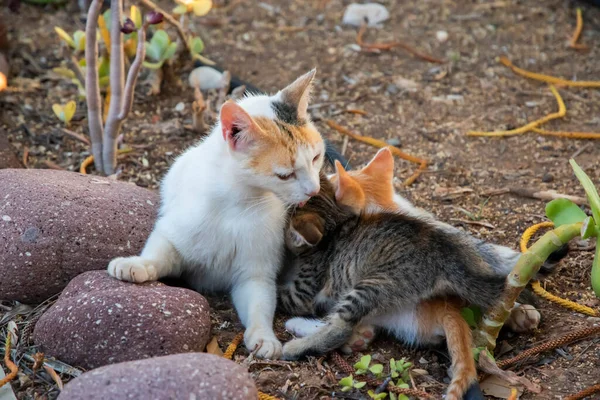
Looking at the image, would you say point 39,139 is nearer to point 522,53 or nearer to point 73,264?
point 73,264

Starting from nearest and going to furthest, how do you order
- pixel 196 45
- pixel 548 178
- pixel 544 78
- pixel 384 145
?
pixel 548 178 → pixel 384 145 → pixel 196 45 → pixel 544 78

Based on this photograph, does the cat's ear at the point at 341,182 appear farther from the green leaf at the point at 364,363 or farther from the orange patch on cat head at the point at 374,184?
the green leaf at the point at 364,363

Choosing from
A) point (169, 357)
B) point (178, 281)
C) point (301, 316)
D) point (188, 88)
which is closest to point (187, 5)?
point (188, 88)

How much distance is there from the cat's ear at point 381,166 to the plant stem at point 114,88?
1.42 meters

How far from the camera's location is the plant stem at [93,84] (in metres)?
3.74

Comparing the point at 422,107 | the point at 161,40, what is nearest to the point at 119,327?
the point at 161,40

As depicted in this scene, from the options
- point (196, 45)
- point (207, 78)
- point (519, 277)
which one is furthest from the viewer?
point (207, 78)

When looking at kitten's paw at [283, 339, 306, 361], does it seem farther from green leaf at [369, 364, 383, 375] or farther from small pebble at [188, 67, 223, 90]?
small pebble at [188, 67, 223, 90]

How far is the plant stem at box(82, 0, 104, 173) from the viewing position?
3.74 m

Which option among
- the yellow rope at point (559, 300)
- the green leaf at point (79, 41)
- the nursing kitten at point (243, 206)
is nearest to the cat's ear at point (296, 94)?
the nursing kitten at point (243, 206)

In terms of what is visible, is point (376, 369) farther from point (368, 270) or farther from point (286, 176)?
point (286, 176)

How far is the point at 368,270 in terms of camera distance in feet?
10.1

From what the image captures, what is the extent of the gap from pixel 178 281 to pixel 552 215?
5.49ft

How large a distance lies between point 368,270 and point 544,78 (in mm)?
2865
